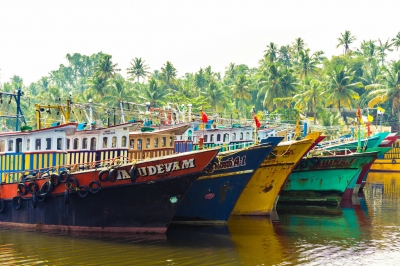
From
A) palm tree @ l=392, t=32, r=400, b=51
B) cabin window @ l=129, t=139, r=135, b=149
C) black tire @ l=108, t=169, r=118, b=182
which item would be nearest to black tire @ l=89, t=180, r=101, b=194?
black tire @ l=108, t=169, r=118, b=182

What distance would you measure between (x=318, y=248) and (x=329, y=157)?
45.4ft

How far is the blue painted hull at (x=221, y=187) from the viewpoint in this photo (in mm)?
26578

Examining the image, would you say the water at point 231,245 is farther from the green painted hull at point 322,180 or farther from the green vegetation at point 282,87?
the green vegetation at point 282,87

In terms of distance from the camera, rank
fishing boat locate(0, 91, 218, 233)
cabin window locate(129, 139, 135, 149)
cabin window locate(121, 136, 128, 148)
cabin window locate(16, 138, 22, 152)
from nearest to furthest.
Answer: fishing boat locate(0, 91, 218, 233), cabin window locate(16, 138, 22, 152), cabin window locate(121, 136, 128, 148), cabin window locate(129, 139, 135, 149)

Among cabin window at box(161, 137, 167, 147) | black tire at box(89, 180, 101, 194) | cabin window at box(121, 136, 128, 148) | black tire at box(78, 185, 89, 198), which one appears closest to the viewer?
black tire at box(89, 180, 101, 194)

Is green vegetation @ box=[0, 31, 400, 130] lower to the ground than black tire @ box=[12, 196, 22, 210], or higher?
higher

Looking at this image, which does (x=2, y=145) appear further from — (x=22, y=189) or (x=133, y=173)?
(x=133, y=173)

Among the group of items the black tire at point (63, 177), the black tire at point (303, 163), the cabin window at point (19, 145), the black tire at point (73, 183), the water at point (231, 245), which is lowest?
the water at point (231, 245)

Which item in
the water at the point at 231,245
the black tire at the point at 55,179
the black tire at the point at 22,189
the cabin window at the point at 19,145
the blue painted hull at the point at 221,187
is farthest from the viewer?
the cabin window at the point at 19,145

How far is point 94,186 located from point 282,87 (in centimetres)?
5797

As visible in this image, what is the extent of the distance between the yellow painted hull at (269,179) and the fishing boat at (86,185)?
691cm

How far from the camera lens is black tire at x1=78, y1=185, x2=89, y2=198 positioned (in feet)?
78.9

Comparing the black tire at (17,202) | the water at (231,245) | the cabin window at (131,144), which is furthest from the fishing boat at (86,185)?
the cabin window at (131,144)

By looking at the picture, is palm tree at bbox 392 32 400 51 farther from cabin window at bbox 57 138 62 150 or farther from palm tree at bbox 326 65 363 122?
cabin window at bbox 57 138 62 150
